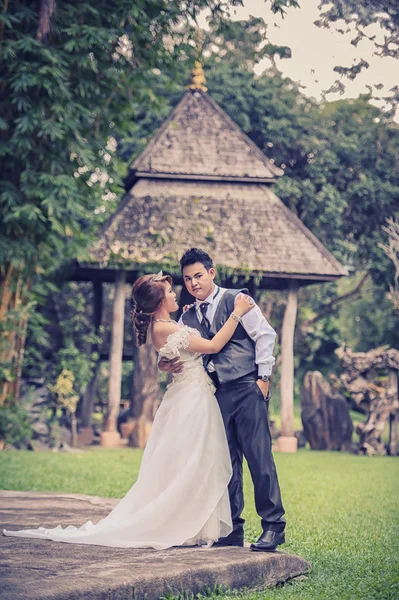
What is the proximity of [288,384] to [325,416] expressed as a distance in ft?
4.38

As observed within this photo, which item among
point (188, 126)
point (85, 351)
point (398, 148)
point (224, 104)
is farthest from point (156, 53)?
point (398, 148)

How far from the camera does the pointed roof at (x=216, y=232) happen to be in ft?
54.4

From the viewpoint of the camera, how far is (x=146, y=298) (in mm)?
5871

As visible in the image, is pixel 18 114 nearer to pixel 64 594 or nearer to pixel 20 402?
pixel 20 402

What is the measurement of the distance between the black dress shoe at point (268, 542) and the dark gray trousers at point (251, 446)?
0.12 ft

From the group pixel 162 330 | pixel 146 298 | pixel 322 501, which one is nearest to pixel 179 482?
pixel 162 330

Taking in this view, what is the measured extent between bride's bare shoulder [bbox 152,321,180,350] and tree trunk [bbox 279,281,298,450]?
39.1 ft

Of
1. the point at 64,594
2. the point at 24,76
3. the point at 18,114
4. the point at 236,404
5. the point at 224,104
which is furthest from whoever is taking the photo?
the point at 224,104

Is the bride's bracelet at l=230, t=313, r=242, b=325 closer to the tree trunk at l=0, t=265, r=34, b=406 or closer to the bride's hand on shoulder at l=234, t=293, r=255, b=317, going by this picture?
the bride's hand on shoulder at l=234, t=293, r=255, b=317

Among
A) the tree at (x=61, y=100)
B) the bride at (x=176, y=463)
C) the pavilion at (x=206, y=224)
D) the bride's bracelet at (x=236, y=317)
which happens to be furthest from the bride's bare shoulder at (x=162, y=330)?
the pavilion at (x=206, y=224)

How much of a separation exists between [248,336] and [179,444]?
32.6 inches

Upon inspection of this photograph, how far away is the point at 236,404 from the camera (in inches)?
225

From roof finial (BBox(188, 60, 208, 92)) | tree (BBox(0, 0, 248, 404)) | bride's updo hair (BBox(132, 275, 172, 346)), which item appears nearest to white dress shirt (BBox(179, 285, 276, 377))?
bride's updo hair (BBox(132, 275, 172, 346))

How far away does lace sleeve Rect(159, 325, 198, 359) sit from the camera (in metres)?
5.72
